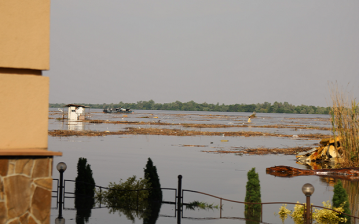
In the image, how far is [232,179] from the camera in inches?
810

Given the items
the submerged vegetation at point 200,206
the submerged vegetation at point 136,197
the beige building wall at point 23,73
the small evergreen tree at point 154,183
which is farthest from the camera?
the small evergreen tree at point 154,183

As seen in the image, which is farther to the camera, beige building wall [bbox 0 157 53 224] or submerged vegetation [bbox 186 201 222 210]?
submerged vegetation [bbox 186 201 222 210]

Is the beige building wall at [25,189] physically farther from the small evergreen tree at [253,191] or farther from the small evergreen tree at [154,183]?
the small evergreen tree at [154,183]

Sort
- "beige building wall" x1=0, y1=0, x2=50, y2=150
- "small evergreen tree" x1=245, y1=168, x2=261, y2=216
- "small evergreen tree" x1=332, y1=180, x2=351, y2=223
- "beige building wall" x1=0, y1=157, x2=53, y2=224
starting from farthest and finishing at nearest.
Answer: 1. "small evergreen tree" x1=245, y1=168, x2=261, y2=216
2. "small evergreen tree" x1=332, y1=180, x2=351, y2=223
3. "beige building wall" x1=0, y1=0, x2=50, y2=150
4. "beige building wall" x1=0, y1=157, x2=53, y2=224

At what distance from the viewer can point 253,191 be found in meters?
12.1

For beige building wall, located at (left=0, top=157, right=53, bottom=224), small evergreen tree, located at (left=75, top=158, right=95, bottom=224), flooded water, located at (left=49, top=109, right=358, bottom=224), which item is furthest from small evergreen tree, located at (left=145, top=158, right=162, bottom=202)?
beige building wall, located at (left=0, top=157, right=53, bottom=224)

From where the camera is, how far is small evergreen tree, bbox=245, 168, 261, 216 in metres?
12.0

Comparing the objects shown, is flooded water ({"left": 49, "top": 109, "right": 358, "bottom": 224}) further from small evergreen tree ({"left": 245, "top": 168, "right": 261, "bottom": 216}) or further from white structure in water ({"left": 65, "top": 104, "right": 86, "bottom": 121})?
white structure in water ({"left": 65, "top": 104, "right": 86, "bottom": 121})

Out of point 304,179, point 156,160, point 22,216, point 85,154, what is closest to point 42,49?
point 22,216

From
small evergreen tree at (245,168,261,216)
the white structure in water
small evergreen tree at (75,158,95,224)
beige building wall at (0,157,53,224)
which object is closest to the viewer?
beige building wall at (0,157,53,224)

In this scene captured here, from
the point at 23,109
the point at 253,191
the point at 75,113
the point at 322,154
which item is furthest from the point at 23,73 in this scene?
the point at 75,113

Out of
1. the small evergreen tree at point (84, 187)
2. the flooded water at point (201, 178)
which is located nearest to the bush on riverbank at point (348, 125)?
the flooded water at point (201, 178)

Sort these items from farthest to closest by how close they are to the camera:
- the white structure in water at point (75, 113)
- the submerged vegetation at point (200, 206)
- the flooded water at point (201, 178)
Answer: the white structure in water at point (75, 113)
the submerged vegetation at point (200, 206)
the flooded water at point (201, 178)

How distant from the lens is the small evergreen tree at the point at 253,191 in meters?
12.0
